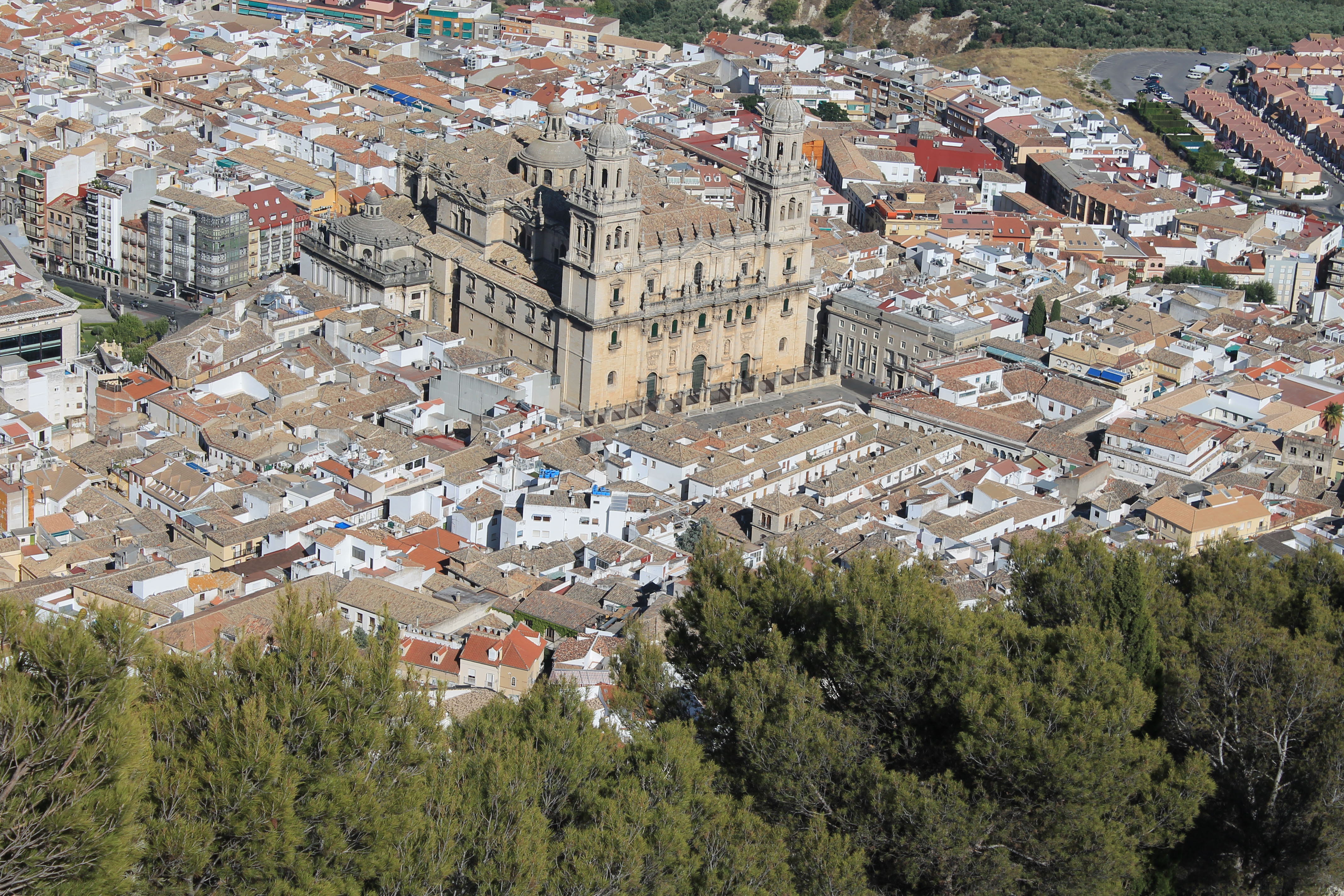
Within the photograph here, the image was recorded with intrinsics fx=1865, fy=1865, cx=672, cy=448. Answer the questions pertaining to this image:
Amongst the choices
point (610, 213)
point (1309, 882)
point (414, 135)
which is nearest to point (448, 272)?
point (610, 213)

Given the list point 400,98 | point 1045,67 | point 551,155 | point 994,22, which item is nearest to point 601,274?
point 551,155

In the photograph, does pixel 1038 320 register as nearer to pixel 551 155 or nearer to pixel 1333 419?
pixel 1333 419

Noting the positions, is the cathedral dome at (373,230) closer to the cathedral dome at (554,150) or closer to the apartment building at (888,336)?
the cathedral dome at (554,150)

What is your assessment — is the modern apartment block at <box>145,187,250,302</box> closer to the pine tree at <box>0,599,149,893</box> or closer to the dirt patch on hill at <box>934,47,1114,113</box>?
the pine tree at <box>0,599,149,893</box>

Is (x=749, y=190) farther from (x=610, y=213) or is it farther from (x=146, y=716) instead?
(x=146, y=716)

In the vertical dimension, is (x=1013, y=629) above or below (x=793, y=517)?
above
